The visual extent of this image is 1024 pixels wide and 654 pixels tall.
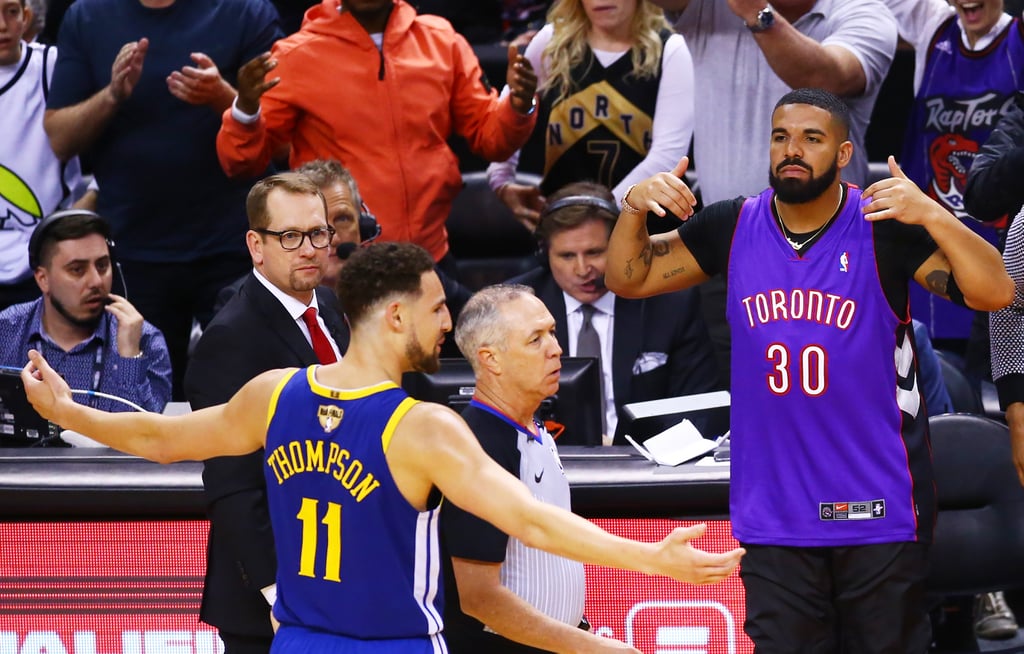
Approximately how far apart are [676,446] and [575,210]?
1252 mm

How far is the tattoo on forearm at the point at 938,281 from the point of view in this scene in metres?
3.95

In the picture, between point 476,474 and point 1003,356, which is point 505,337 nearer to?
point 476,474

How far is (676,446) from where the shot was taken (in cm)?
468

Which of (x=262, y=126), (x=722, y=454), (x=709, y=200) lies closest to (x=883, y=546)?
(x=722, y=454)

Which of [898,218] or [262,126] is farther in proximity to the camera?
[262,126]

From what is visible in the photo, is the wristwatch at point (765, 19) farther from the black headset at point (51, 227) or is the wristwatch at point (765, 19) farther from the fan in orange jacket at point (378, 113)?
the black headset at point (51, 227)

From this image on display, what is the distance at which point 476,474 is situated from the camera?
3158mm

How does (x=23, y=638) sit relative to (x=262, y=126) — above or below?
below

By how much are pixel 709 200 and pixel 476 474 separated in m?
3.05

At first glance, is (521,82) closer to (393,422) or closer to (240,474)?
(240,474)

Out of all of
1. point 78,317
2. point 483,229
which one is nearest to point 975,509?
point 78,317

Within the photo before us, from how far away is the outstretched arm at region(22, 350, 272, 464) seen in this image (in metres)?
3.50

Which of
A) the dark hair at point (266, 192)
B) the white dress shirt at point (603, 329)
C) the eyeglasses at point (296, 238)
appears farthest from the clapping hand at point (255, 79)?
the eyeglasses at point (296, 238)

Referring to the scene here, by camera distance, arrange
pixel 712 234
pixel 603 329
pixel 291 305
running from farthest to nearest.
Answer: pixel 603 329, pixel 712 234, pixel 291 305
